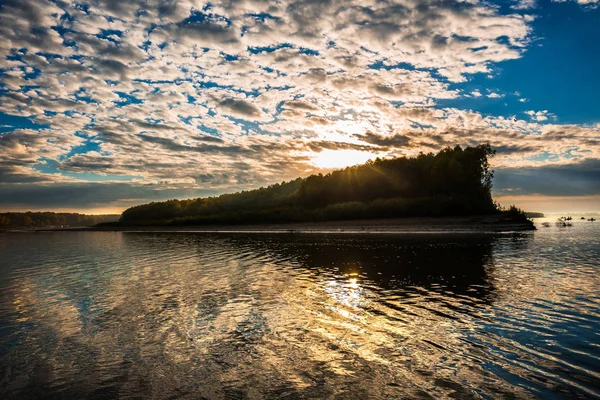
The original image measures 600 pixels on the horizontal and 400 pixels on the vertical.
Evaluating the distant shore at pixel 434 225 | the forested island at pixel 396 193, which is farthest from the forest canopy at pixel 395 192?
the distant shore at pixel 434 225

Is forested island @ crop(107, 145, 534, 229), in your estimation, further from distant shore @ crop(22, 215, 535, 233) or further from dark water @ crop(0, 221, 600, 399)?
dark water @ crop(0, 221, 600, 399)

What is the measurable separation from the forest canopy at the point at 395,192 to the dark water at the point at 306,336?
7069cm

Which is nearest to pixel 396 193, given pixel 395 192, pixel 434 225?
pixel 395 192

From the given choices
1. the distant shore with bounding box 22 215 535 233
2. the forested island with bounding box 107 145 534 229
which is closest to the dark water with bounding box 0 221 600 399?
the distant shore with bounding box 22 215 535 233

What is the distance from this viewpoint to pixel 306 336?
11594 millimetres

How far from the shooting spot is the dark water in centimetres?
805

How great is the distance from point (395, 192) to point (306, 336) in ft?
336

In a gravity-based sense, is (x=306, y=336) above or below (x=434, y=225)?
below

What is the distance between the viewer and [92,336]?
11.9m

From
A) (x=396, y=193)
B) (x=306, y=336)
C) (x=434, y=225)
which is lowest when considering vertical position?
(x=306, y=336)

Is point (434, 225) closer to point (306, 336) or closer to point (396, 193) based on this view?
point (396, 193)

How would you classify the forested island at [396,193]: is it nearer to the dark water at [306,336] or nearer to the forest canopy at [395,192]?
the forest canopy at [395,192]

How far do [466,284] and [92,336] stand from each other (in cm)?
1879

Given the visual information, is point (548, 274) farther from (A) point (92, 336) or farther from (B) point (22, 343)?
(B) point (22, 343)
